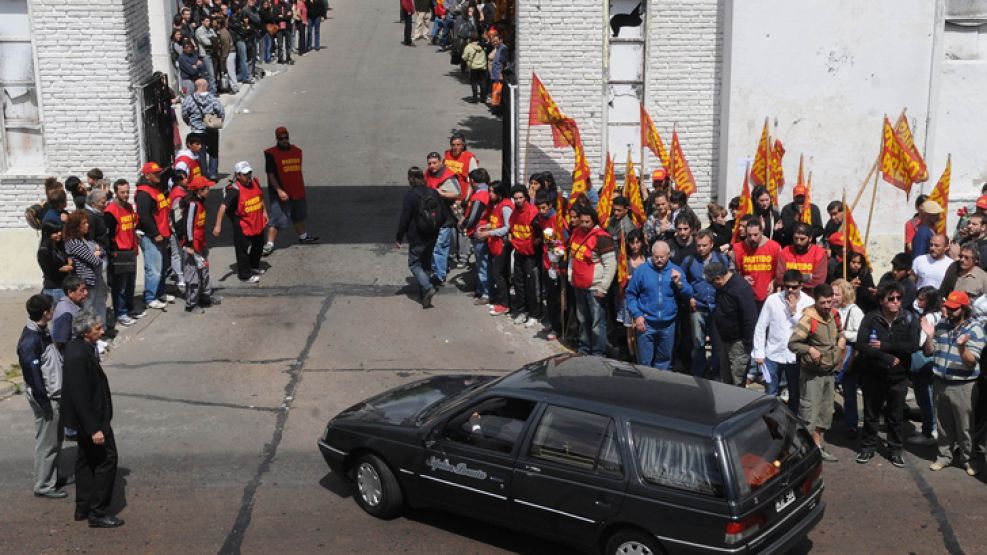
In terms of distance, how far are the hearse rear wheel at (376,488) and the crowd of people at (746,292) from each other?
11.9 feet

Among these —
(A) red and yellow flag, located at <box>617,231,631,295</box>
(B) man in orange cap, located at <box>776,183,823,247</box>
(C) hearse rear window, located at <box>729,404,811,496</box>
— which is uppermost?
(B) man in orange cap, located at <box>776,183,823,247</box>

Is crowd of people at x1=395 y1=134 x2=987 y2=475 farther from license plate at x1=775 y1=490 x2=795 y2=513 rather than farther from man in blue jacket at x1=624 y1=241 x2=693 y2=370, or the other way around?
license plate at x1=775 y1=490 x2=795 y2=513

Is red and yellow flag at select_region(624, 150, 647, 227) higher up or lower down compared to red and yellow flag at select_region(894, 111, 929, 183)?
lower down

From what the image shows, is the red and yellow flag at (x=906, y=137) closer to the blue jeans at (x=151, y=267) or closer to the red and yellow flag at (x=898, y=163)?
the red and yellow flag at (x=898, y=163)

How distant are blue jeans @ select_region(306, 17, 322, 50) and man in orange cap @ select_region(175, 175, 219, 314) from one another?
19.2 m

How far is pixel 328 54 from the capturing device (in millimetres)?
33031

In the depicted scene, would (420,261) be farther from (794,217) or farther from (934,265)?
(934,265)

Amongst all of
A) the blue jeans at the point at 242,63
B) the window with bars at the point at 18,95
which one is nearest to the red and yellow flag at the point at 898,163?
the window with bars at the point at 18,95

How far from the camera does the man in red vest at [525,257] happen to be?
14.0 m

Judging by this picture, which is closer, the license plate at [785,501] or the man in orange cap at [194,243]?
the license plate at [785,501]

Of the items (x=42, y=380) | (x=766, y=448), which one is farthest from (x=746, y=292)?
(x=42, y=380)

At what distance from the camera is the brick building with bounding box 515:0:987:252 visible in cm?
1559

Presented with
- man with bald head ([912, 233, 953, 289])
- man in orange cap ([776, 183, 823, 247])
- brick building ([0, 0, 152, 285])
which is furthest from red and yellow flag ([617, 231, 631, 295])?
brick building ([0, 0, 152, 285])

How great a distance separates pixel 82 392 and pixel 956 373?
23.7 feet
